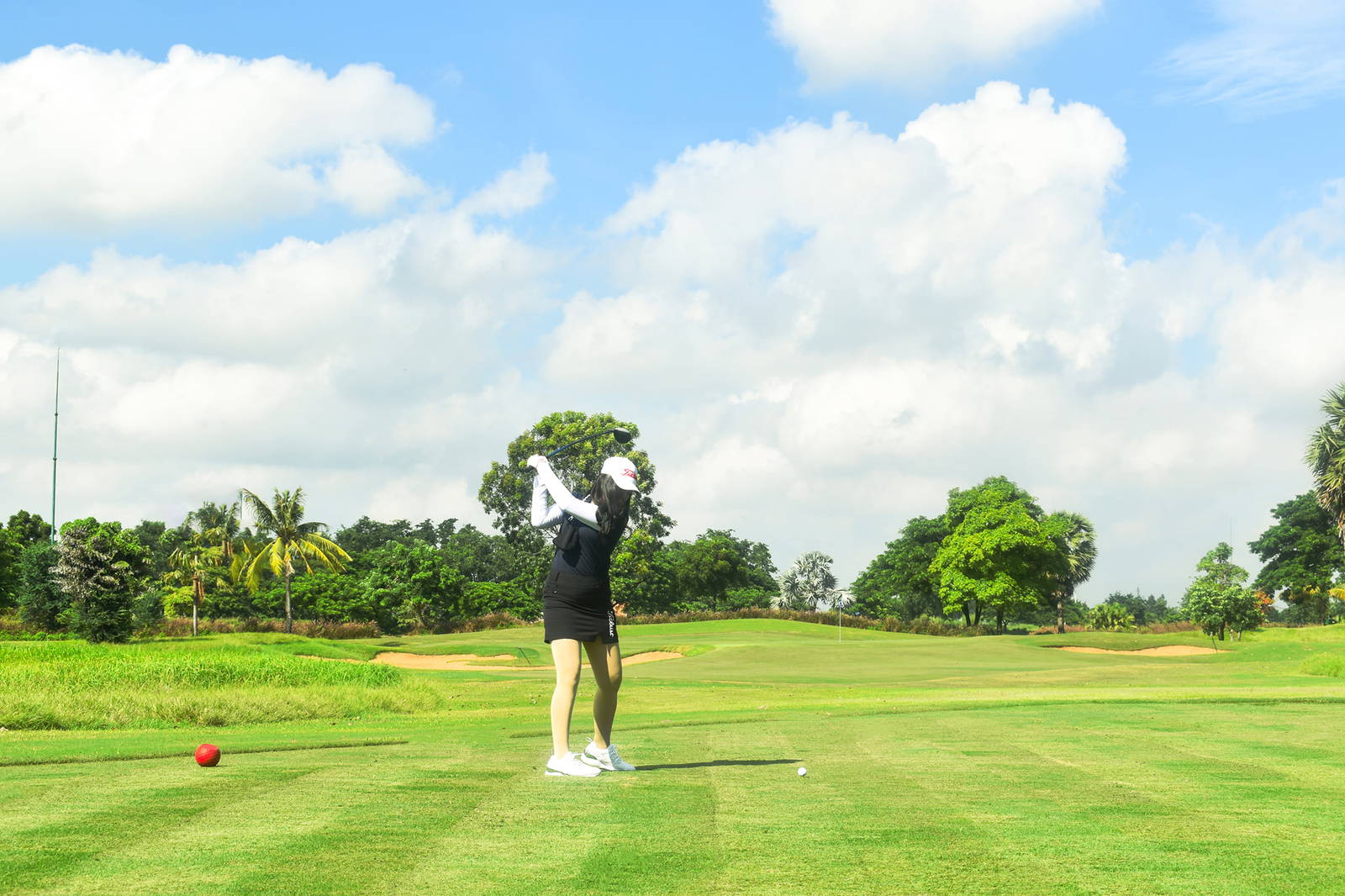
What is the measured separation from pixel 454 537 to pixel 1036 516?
78.7 metres

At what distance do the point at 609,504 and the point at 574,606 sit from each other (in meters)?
0.88

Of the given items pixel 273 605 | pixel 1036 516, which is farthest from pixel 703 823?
pixel 1036 516

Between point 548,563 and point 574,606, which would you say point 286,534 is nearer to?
point 548,563

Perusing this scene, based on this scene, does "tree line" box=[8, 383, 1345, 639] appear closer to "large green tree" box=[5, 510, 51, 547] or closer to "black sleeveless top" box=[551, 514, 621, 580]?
"large green tree" box=[5, 510, 51, 547]

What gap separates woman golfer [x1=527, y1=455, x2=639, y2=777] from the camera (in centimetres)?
938

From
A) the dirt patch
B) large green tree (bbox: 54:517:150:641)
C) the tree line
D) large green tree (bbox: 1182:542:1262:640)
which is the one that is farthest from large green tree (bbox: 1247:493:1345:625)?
large green tree (bbox: 54:517:150:641)

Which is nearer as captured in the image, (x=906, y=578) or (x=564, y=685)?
(x=564, y=685)

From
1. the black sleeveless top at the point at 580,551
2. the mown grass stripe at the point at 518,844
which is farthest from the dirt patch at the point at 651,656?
the mown grass stripe at the point at 518,844

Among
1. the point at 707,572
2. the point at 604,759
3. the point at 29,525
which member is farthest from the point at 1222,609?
the point at 29,525

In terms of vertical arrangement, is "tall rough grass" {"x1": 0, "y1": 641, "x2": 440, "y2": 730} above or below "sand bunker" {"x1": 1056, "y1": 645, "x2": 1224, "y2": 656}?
above

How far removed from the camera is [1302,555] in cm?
10488

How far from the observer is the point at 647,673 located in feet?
132

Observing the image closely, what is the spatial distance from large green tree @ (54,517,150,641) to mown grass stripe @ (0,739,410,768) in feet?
147

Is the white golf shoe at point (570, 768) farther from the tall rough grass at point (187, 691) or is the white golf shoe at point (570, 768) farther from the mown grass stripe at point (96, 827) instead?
the tall rough grass at point (187, 691)
